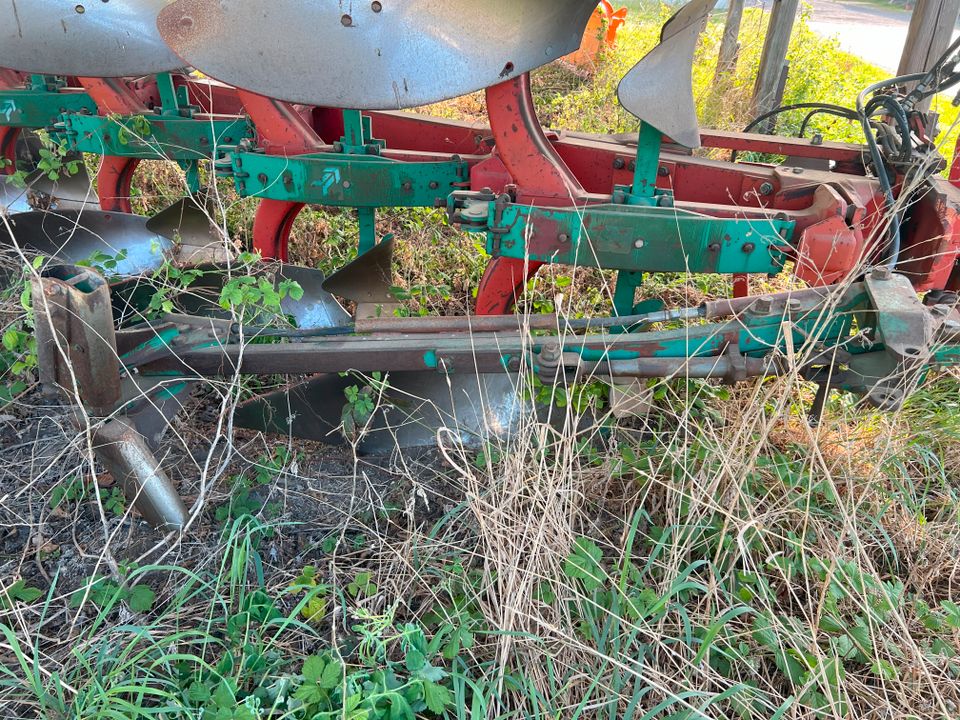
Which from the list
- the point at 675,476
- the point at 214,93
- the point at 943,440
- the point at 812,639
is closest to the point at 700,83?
the point at 214,93

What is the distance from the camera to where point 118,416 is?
1824mm

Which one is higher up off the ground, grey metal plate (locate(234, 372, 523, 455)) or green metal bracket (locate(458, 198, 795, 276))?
green metal bracket (locate(458, 198, 795, 276))

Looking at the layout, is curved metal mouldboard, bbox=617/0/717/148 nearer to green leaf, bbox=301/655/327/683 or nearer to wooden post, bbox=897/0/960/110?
green leaf, bbox=301/655/327/683

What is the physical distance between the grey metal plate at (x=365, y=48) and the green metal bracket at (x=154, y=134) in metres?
1.13

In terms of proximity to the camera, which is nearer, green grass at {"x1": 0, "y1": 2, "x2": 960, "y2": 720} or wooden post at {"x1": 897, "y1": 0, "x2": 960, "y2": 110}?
green grass at {"x1": 0, "y1": 2, "x2": 960, "y2": 720}

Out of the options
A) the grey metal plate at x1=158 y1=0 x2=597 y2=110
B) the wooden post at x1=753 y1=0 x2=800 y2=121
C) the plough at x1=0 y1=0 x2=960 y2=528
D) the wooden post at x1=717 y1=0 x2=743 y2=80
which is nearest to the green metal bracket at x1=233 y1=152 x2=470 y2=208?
the plough at x1=0 y1=0 x2=960 y2=528

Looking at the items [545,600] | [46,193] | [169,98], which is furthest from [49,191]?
[545,600]

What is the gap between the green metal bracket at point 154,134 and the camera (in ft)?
9.79

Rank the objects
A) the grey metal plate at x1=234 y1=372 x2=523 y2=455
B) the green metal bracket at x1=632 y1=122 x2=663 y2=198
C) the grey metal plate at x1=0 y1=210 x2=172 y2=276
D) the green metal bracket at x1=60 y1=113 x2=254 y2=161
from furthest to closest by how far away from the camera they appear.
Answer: the grey metal plate at x1=0 y1=210 x2=172 y2=276 < the green metal bracket at x1=60 y1=113 x2=254 y2=161 < the grey metal plate at x1=234 y1=372 x2=523 y2=455 < the green metal bracket at x1=632 y1=122 x2=663 y2=198

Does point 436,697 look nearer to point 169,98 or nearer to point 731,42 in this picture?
point 169,98

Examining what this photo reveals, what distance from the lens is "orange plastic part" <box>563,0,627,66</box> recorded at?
22.0ft

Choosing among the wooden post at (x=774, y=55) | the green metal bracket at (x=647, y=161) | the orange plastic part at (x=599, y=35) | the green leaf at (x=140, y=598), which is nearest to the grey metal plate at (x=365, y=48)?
the green metal bracket at (x=647, y=161)

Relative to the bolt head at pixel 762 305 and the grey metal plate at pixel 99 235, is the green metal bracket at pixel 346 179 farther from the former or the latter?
the bolt head at pixel 762 305

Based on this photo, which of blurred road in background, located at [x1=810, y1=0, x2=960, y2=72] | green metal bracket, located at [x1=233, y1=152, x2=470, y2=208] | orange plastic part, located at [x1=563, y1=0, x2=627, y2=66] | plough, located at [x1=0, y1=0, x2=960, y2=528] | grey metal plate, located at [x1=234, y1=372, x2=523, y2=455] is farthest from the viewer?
blurred road in background, located at [x1=810, y1=0, x2=960, y2=72]
